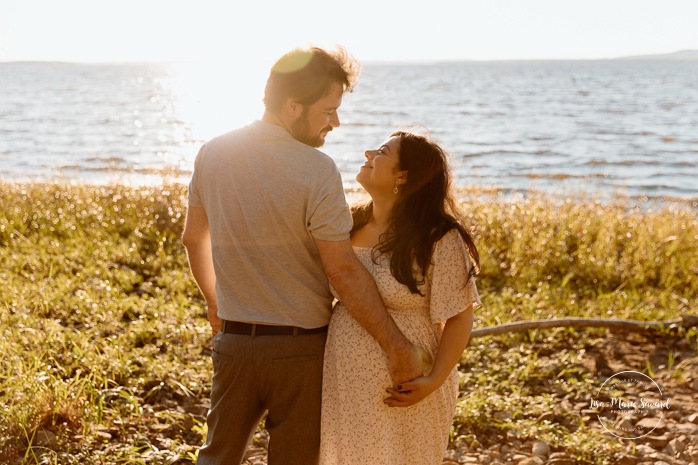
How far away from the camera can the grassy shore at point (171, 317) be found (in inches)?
177

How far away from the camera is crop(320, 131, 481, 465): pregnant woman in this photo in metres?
3.02

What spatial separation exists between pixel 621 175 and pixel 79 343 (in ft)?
66.0

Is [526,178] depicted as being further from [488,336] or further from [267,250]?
[267,250]

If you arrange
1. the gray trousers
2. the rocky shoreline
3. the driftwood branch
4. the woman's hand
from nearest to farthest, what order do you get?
1. the gray trousers
2. the woman's hand
3. the rocky shoreline
4. the driftwood branch

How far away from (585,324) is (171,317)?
11.2 ft

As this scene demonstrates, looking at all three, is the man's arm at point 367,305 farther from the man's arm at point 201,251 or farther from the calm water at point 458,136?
the calm water at point 458,136

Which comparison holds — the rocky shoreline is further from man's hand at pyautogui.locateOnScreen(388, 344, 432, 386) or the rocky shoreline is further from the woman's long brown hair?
the woman's long brown hair

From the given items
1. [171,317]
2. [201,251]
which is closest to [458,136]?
[171,317]

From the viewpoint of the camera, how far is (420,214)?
3.19 m

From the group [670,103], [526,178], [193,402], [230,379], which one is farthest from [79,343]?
[670,103]

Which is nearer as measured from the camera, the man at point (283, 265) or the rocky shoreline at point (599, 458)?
the man at point (283, 265)

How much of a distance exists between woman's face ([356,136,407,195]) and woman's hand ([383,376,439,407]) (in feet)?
2.69
